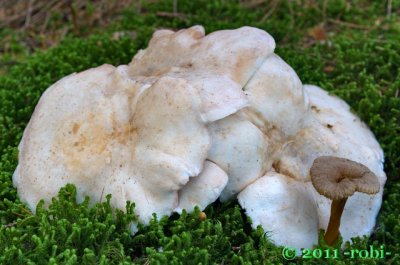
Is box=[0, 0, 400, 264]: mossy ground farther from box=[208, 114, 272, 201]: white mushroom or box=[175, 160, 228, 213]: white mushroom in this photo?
box=[208, 114, 272, 201]: white mushroom

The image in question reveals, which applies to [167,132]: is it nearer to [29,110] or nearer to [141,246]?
[141,246]

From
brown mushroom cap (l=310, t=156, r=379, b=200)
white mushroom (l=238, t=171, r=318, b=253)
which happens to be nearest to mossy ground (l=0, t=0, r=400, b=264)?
white mushroom (l=238, t=171, r=318, b=253)

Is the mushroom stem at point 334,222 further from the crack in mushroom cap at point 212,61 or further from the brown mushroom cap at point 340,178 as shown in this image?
the crack in mushroom cap at point 212,61

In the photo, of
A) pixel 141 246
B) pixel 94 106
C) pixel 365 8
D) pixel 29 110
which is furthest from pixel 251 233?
pixel 365 8

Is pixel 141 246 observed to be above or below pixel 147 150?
below

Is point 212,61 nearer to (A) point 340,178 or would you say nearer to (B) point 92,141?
(B) point 92,141

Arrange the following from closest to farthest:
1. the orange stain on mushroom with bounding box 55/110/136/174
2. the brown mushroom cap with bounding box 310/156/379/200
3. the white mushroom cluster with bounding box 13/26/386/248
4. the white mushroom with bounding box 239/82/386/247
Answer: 1. the brown mushroom cap with bounding box 310/156/379/200
2. the white mushroom cluster with bounding box 13/26/386/248
3. the orange stain on mushroom with bounding box 55/110/136/174
4. the white mushroom with bounding box 239/82/386/247

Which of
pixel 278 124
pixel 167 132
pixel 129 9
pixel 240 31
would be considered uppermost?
pixel 240 31
